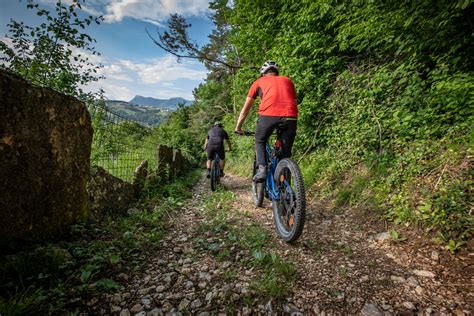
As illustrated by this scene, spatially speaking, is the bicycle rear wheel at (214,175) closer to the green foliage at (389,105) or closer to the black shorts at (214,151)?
the black shorts at (214,151)

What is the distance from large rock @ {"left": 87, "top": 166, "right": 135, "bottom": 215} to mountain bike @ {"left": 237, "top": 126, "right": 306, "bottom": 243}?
247 centimetres

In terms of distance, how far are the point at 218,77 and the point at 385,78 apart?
22010mm

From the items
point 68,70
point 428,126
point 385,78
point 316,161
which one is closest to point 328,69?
point 385,78

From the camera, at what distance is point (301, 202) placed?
2.61 metres

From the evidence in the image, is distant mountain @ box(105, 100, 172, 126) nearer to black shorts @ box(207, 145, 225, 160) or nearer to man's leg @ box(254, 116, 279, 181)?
black shorts @ box(207, 145, 225, 160)

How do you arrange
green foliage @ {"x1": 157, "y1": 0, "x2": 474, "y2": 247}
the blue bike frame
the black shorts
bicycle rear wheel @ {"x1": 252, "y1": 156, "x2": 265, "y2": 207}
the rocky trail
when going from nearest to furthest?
the rocky trail < green foliage @ {"x1": 157, "y1": 0, "x2": 474, "y2": 247} < the blue bike frame < bicycle rear wheel @ {"x1": 252, "y1": 156, "x2": 265, "y2": 207} < the black shorts

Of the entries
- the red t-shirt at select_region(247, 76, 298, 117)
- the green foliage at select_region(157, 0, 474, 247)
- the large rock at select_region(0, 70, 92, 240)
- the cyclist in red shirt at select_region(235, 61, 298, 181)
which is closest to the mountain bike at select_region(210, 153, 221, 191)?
the green foliage at select_region(157, 0, 474, 247)

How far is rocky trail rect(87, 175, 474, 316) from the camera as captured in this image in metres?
1.74

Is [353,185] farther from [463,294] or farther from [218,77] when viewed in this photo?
[218,77]

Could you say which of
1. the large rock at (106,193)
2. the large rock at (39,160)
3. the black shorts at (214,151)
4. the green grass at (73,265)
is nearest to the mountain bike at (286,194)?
the green grass at (73,265)

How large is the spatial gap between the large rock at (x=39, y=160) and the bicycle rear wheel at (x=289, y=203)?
2.59 metres

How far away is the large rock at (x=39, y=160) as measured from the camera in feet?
6.46

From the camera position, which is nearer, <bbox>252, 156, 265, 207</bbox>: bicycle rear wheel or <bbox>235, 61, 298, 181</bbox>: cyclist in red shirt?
<bbox>235, 61, 298, 181</bbox>: cyclist in red shirt

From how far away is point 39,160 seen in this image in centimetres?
225
